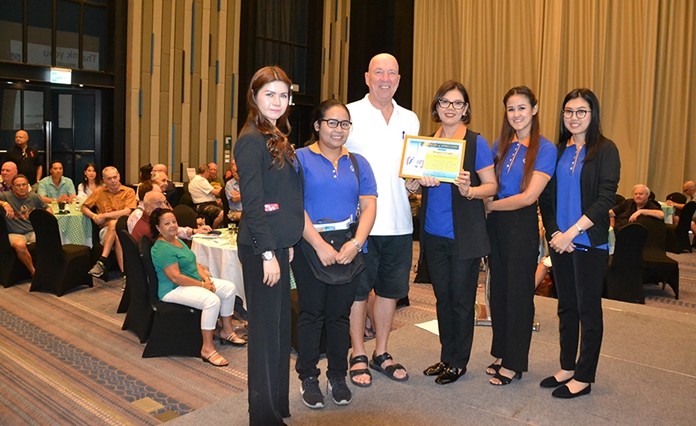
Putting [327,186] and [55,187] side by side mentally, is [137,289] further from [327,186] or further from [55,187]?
[55,187]

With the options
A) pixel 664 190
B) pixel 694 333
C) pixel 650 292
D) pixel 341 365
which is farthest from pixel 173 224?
pixel 664 190

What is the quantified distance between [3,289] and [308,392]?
5.14 m

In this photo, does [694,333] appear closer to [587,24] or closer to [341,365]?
[341,365]

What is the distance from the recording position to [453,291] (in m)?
3.54

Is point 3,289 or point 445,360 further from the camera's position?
point 3,289

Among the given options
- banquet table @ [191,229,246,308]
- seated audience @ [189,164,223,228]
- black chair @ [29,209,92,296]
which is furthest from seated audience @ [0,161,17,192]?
banquet table @ [191,229,246,308]

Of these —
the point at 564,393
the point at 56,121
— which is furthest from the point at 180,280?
the point at 56,121

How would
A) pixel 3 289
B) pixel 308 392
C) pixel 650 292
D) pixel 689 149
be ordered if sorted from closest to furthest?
pixel 308 392 → pixel 3 289 → pixel 650 292 → pixel 689 149

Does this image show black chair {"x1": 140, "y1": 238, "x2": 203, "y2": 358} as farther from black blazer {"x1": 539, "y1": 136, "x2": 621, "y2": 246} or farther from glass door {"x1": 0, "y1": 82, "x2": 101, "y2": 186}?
glass door {"x1": 0, "y1": 82, "x2": 101, "y2": 186}

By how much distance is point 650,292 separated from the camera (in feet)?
25.3

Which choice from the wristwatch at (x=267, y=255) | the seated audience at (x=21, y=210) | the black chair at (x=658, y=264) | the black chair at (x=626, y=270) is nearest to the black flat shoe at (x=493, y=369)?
the wristwatch at (x=267, y=255)

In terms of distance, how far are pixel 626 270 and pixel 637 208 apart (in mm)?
2423

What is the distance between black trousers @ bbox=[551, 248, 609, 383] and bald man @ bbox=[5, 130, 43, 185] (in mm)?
8578

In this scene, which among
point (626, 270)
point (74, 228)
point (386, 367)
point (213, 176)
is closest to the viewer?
point (386, 367)
